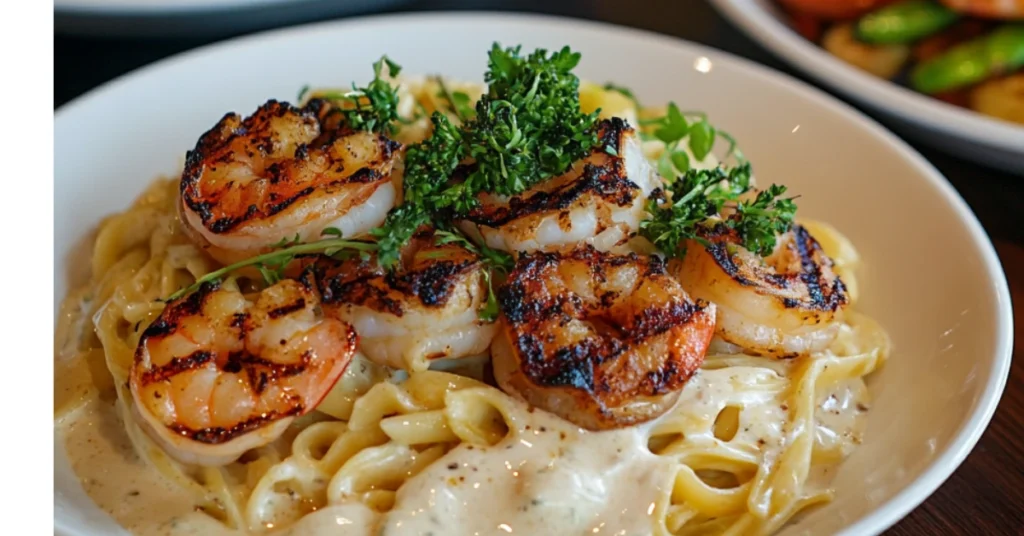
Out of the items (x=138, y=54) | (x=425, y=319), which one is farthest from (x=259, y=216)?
(x=138, y=54)

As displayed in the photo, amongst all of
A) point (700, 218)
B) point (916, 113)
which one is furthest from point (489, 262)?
point (916, 113)

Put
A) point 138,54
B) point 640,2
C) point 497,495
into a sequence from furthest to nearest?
point 640,2, point 138,54, point 497,495

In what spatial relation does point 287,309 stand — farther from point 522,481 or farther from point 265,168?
point 522,481

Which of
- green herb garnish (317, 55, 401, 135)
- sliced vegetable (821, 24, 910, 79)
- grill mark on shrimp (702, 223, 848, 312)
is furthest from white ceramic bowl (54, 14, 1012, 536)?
sliced vegetable (821, 24, 910, 79)

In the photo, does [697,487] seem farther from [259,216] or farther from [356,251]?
[259,216]

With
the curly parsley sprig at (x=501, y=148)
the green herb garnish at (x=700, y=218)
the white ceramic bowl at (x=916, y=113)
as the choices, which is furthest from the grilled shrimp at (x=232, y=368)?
the white ceramic bowl at (x=916, y=113)

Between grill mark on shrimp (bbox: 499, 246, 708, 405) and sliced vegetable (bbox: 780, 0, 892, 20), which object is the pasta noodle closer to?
grill mark on shrimp (bbox: 499, 246, 708, 405)

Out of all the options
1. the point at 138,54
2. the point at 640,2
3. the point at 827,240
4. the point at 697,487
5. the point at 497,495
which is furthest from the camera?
the point at 640,2
